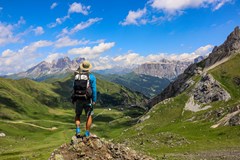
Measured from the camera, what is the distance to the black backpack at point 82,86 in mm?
25938

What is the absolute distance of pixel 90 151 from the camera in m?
28.4

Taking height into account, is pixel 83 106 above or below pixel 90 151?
above

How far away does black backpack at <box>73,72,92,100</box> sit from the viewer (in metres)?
25.9

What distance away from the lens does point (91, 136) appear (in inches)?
1126

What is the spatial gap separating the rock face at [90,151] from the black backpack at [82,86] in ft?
15.3

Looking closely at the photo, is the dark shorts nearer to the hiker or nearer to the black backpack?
the hiker

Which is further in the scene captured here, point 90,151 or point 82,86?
point 90,151

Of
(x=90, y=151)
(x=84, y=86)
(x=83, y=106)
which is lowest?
(x=90, y=151)

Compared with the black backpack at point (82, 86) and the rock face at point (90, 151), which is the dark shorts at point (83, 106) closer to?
the black backpack at point (82, 86)

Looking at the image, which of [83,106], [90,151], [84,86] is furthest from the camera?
[90,151]

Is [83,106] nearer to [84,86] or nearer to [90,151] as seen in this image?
[84,86]

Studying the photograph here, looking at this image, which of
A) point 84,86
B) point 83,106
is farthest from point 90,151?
point 84,86

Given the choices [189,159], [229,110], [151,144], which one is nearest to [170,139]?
[151,144]

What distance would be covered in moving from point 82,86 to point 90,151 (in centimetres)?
641
